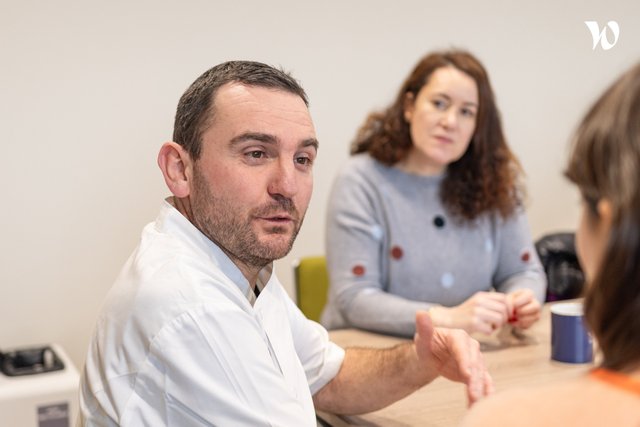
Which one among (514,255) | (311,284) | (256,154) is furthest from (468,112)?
(256,154)

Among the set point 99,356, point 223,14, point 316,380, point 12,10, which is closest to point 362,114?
point 223,14

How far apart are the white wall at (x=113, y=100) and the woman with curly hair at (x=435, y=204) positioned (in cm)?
52

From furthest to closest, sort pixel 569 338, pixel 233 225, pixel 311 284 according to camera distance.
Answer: pixel 311 284 → pixel 569 338 → pixel 233 225

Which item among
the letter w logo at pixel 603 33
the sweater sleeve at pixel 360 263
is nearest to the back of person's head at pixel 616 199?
the sweater sleeve at pixel 360 263

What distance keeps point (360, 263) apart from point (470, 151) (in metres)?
0.53

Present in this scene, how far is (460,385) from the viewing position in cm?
165

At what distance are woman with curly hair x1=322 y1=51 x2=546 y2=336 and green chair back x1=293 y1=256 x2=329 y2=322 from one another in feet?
0.37

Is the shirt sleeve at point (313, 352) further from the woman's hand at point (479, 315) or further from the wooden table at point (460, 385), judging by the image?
the woman's hand at point (479, 315)

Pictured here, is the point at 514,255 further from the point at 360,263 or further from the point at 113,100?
the point at 113,100

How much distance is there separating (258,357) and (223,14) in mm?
2119

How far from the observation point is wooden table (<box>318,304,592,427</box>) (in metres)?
1.51

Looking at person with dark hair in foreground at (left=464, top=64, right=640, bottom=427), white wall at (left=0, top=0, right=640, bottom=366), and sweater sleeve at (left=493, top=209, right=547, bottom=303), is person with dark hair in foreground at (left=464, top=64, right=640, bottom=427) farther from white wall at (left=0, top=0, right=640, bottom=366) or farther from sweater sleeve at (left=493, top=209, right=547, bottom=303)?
white wall at (left=0, top=0, right=640, bottom=366)

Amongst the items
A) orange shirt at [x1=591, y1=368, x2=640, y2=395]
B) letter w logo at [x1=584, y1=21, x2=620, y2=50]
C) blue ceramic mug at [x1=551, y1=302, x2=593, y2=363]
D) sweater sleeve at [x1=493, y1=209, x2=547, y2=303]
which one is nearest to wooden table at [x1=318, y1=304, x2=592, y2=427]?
blue ceramic mug at [x1=551, y1=302, x2=593, y2=363]

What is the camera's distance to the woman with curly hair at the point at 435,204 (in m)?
2.36
